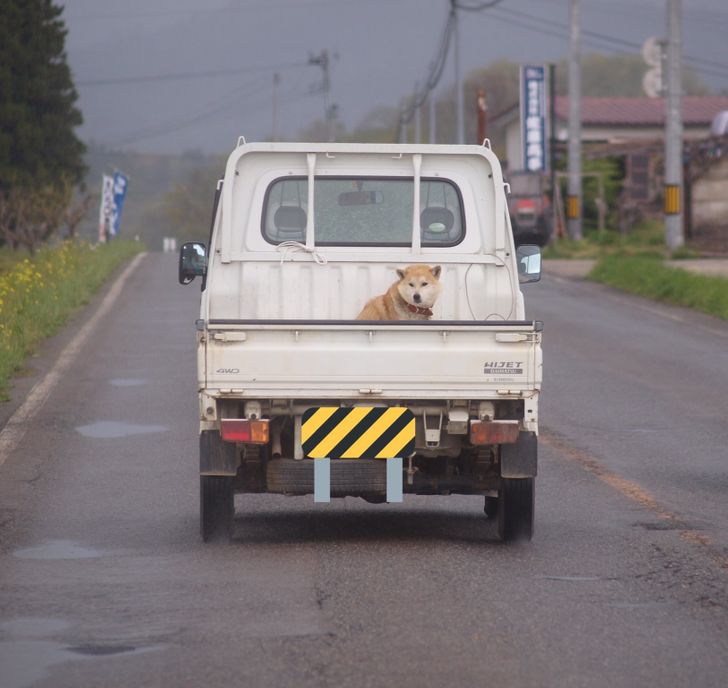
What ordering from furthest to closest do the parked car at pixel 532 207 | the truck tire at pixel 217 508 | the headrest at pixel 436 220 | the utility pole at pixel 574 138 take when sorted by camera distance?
the parked car at pixel 532 207
the utility pole at pixel 574 138
the headrest at pixel 436 220
the truck tire at pixel 217 508

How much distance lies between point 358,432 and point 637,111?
64076 millimetres

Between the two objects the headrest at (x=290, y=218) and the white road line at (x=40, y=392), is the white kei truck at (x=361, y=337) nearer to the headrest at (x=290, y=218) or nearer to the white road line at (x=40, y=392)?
the headrest at (x=290, y=218)

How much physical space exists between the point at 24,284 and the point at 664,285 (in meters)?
11.2

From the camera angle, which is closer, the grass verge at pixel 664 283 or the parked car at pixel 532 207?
the grass verge at pixel 664 283

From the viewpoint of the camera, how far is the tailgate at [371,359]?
8367 millimetres

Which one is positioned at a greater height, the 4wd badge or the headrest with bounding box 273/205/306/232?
the headrest with bounding box 273/205/306/232

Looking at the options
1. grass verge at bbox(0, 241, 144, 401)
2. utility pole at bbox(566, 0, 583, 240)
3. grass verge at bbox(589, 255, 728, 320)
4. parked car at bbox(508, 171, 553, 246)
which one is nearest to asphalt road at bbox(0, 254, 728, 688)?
grass verge at bbox(0, 241, 144, 401)

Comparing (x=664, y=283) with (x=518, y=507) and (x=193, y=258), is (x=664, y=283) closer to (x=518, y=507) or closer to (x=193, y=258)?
(x=193, y=258)

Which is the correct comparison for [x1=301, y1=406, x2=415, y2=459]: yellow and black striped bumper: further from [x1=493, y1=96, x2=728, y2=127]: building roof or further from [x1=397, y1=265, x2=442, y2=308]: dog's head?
[x1=493, y1=96, x2=728, y2=127]: building roof

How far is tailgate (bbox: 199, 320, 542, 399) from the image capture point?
8.37 meters

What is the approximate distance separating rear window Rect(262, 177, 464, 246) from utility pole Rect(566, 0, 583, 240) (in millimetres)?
33405

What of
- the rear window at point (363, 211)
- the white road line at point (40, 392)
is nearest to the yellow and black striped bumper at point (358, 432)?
the rear window at point (363, 211)

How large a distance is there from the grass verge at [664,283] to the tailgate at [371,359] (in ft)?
54.9

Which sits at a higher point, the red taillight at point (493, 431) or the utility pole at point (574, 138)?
the utility pole at point (574, 138)
